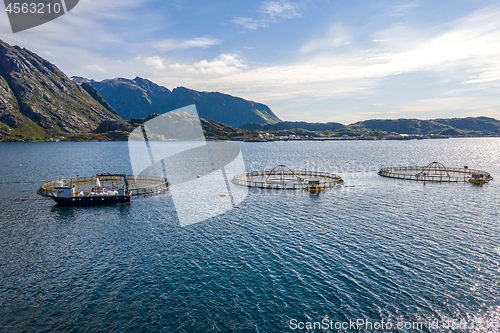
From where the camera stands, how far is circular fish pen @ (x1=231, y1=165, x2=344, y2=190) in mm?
104625

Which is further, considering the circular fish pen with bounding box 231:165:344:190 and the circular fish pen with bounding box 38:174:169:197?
the circular fish pen with bounding box 231:165:344:190

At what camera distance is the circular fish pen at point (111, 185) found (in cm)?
9081

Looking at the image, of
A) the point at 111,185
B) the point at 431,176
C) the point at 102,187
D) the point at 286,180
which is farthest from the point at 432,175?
the point at 111,185

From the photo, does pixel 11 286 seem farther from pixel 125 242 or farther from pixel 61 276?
pixel 125 242

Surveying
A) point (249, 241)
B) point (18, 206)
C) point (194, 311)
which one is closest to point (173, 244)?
point (249, 241)

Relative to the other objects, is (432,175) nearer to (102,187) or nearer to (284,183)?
(284,183)

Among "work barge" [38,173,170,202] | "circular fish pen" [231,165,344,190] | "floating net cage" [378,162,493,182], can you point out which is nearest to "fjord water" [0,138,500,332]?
"work barge" [38,173,170,202]

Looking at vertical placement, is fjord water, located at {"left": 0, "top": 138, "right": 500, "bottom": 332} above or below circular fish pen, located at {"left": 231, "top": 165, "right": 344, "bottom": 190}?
below

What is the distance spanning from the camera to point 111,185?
108 metres

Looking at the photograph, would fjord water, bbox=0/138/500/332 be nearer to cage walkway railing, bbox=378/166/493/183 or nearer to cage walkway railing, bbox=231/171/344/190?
cage walkway railing, bbox=231/171/344/190

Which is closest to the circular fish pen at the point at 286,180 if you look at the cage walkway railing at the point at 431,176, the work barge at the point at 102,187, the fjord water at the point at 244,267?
the fjord water at the point at 244,267

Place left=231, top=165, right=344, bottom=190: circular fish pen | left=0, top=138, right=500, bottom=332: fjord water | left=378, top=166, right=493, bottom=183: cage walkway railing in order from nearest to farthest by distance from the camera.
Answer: left=0, top=138, right=500, bottom=332: fjord water
left=231, top=165, right=344, bottom=190: circular fish pen
left=378, top=166, right=493, bottom=183: cage walkway railing

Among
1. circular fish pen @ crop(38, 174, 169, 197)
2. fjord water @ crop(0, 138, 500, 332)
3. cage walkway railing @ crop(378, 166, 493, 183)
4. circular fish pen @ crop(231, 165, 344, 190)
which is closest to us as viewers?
fjord water @ crop(0, 138, 500, 332)

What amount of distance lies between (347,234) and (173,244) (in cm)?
3515
